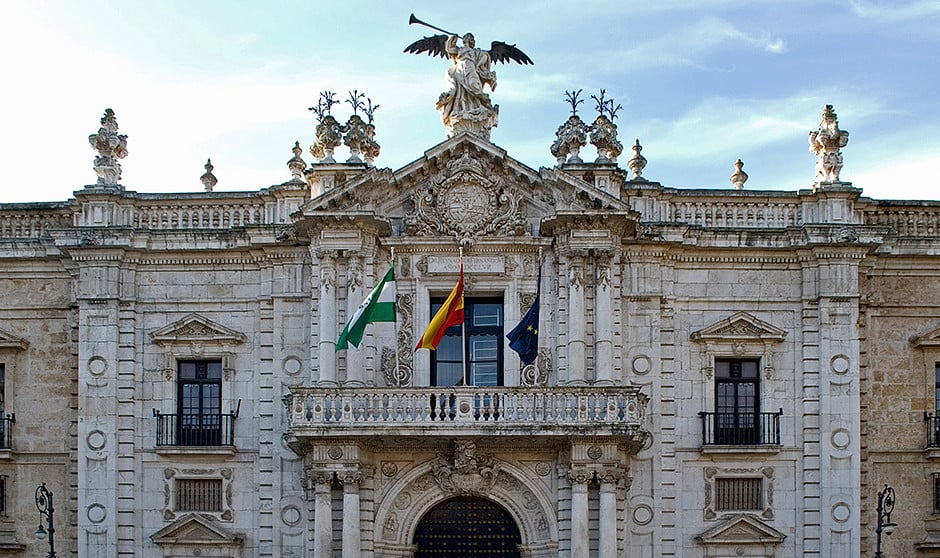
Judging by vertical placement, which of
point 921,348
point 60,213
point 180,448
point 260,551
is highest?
point 60,213

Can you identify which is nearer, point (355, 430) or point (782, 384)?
point (355, 430)

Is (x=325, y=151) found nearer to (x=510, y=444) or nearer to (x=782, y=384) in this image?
(x=510, y=444)

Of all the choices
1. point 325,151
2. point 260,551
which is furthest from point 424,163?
point 260,551

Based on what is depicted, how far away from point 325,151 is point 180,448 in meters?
7.03

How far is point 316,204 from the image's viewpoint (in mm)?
31469

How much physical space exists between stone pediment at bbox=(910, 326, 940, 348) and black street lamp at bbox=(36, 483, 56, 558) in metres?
18.4

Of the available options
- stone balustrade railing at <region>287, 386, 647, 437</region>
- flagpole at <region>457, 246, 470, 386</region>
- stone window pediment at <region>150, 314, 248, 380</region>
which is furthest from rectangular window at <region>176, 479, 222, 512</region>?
flagpole at <region>457, 246, 470, 386</region>

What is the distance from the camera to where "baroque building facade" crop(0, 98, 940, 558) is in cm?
3145

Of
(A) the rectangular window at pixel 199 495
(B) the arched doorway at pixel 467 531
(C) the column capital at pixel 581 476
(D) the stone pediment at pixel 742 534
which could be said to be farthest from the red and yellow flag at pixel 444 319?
(D) the stone pediment at pixel 742 534

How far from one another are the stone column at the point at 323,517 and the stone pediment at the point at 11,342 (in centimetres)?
741

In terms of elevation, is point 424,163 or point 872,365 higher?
point 424,163

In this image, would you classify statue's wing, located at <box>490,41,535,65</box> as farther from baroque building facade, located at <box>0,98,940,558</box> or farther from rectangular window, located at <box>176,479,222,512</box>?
rectangular window, located at <box>176,479,222,512</box>

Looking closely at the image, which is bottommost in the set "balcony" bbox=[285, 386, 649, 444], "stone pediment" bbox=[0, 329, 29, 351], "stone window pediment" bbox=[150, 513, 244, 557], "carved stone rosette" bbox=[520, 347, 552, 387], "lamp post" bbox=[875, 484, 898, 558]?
"stone window pediment" bbox=[150, 513, 244, 557]

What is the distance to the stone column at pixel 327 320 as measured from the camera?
103 feet
